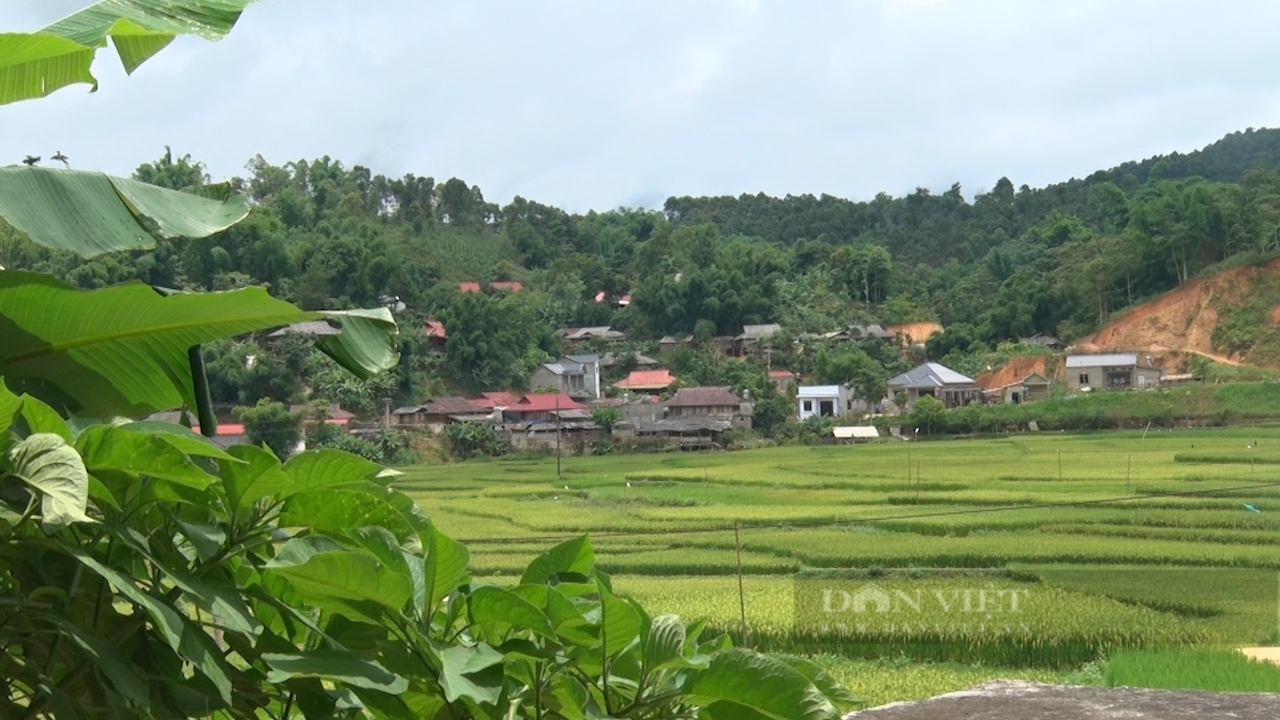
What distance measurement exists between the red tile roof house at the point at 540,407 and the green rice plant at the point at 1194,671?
2787 cm

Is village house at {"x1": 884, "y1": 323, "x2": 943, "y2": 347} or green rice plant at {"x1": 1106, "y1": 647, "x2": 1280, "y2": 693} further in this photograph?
village house at {"x1": 884, "y1": 323, "x2": 943, "y2": 347}

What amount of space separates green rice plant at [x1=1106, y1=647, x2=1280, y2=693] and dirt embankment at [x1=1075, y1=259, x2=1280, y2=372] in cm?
3471

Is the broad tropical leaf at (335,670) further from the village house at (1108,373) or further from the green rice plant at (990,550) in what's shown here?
the village house at (1108,373)

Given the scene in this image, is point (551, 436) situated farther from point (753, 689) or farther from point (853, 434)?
point (753, 689)

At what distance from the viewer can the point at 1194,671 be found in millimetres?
6797

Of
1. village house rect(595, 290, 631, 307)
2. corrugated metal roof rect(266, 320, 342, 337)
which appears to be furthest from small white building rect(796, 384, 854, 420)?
corrugated metal roof rect(266, 320, 342, 337)

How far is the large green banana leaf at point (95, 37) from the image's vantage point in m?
0.62

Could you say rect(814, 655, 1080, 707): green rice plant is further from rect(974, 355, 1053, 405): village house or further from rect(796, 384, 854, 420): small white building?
rect(796, 384, 854, 420): small white building

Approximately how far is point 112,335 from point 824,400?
3745cm

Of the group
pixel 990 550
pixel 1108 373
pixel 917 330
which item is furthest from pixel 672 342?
pixel 990 550

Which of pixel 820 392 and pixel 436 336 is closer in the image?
pixel 820 392

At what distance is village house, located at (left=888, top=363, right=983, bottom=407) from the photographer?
124 feet

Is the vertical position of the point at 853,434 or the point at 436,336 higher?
the point at 436,336

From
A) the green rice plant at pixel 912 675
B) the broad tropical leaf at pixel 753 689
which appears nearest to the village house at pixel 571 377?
Answer: the green rice plant at pixel 912 675
